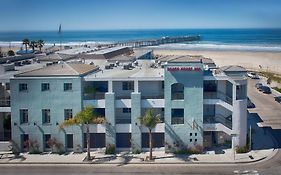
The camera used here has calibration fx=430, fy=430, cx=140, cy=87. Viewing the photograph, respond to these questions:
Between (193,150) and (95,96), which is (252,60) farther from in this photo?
(95,96)

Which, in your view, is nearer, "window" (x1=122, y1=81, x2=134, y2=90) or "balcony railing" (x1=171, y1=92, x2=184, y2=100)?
"balcony railing" (x1=171, y1=92, x2=184, y2=100)

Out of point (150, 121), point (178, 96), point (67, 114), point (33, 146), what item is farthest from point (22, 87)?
point (178, 96)

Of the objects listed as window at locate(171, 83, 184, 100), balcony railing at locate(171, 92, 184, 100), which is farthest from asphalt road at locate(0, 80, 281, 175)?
window at locate(171, 83, 184, 100)

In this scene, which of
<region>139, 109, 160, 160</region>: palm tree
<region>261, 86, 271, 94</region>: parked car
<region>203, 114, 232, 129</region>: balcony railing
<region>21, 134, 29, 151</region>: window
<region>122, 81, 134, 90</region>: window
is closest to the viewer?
<region>139, 109, 160, 160</region>: palm tree

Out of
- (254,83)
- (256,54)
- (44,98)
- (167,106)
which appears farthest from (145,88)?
(256,54)

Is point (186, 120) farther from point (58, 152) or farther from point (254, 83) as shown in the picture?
point (254, 83)

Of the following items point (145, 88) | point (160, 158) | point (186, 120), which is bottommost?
point (160, 158)

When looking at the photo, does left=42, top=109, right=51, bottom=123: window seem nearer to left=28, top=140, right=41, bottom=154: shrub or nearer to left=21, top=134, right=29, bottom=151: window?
left=28, top=140, right=41, bottom=154: shrub
